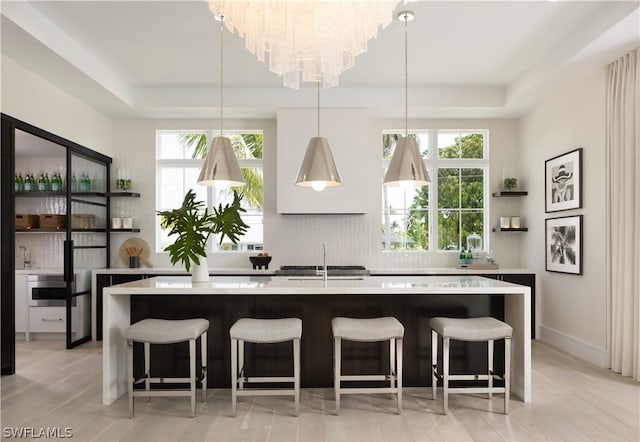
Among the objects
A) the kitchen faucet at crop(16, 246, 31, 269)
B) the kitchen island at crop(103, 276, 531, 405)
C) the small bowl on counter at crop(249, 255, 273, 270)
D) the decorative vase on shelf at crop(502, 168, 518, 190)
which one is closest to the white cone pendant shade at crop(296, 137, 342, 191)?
the kitchen island at crop(103, 276, 531, 405)

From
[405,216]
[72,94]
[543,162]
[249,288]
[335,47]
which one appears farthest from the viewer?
[405,216]

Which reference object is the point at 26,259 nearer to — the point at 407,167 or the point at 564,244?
the point at 407,167

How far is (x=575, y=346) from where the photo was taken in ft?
15.5

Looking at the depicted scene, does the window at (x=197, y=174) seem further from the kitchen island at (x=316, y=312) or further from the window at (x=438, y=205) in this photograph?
the kitchen island at (x=316, y=312)

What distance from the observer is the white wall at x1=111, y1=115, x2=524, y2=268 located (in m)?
6.08

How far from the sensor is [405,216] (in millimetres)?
6250

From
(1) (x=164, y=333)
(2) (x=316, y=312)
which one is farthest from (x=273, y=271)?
(1) (x=164, y=333)

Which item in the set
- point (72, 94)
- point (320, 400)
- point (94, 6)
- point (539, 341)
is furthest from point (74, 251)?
point (539, 341)

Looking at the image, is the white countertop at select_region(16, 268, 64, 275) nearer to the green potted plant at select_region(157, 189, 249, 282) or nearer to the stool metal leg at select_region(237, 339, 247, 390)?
the green potted plant at select_region(157, 189, 249, 282)

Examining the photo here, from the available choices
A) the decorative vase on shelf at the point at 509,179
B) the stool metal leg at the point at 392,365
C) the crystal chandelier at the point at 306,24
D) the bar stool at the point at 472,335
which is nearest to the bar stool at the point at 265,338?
the stool metal leg at the point at 392,365

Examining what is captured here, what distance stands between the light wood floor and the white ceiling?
281 cm

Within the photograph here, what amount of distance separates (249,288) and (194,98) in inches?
130

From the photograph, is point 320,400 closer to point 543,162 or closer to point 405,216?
point 405,216

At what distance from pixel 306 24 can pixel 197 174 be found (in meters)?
4.27
